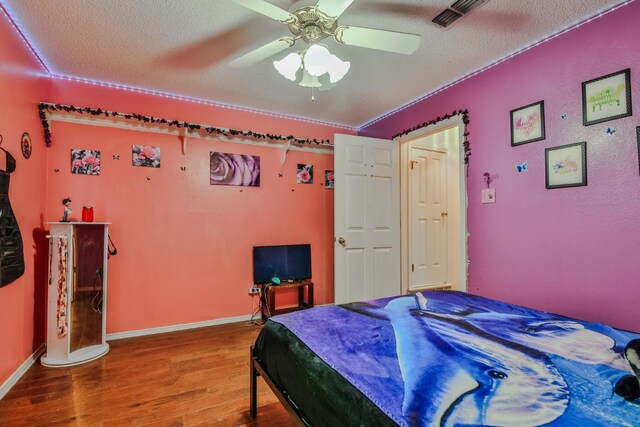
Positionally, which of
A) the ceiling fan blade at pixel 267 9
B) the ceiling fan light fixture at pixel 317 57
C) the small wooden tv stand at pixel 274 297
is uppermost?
the ceiling fan blade at pixel 267 9

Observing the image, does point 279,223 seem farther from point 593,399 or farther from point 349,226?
point 593,399

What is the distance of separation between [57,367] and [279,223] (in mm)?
2315

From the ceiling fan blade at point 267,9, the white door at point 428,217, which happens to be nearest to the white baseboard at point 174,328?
the white door at point 428,217

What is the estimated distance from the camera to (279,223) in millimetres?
3721

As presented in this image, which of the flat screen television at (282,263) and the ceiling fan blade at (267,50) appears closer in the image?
the ceiling fan blade at (267,50)

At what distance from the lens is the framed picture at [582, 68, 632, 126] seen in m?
1.83

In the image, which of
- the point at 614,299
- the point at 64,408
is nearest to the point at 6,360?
the point at 64,408

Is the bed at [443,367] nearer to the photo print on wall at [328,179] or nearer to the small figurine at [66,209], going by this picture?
the small figurine at [66,209]

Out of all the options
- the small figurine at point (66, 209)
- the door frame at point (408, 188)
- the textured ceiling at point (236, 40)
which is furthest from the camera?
the door frame at point (408, 188)

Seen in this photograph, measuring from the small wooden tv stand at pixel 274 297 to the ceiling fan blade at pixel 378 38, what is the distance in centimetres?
253

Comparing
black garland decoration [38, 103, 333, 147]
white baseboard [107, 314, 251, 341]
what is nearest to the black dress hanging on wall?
black garland decoration [38, 103, 333, 147]

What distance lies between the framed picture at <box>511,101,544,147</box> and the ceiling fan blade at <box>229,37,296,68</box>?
182 centimetres

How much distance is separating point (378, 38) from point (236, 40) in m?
1.13

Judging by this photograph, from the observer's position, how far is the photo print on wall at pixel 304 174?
3844 mm
